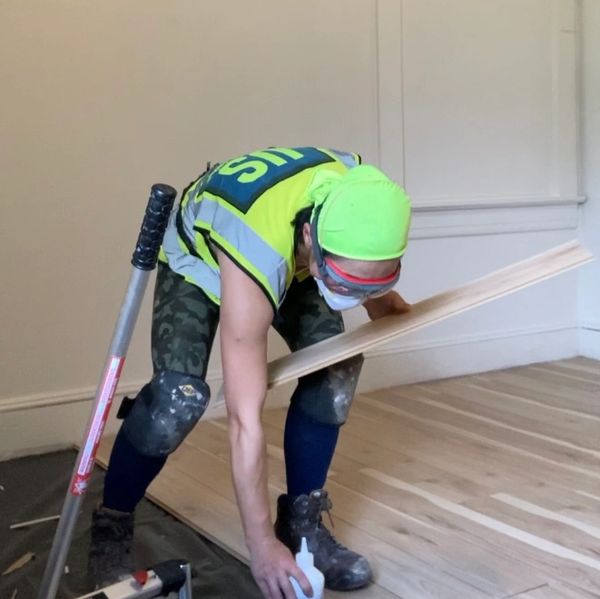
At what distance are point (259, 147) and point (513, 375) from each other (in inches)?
52.0

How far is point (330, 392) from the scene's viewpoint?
1.59 metres

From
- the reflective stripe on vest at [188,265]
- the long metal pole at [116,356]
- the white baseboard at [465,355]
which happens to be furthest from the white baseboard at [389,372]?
the long metal pole at [116,356]

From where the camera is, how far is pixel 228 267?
1.33m

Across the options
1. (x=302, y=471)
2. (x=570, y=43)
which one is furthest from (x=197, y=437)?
(x=570, y=43)

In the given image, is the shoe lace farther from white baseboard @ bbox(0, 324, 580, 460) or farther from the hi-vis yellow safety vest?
white baseboard @ bbox(0, 324, 580, 460)

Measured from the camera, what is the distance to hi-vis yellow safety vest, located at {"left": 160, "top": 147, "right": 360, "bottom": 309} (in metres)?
1.32

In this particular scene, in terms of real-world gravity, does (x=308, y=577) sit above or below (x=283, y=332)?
below

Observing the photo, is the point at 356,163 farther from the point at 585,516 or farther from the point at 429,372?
the point at 429,372

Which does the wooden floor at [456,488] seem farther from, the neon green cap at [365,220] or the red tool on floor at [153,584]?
the neon green cap at [365,220]

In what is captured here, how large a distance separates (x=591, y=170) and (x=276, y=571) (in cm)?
268

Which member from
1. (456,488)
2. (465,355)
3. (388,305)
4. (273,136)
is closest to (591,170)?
(465,355)

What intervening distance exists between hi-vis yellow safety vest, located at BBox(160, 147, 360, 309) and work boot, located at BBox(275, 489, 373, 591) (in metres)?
0.42

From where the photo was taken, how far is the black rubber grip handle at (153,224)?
1206mm

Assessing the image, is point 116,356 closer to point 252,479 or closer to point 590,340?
point 252,479
